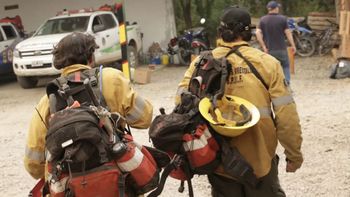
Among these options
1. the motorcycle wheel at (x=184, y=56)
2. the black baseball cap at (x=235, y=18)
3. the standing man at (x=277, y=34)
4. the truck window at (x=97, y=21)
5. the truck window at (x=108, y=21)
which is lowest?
the motorcycle wheel at (x=184, y=56)

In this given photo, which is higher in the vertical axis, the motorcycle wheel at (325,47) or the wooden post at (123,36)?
the wooden post at (123,36)

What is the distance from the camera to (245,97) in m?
3.33

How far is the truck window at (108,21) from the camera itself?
15773mm

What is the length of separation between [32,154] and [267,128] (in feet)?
4.64

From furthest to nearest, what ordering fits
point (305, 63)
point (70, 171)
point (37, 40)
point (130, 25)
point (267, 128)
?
point (130, 25) → point (305, 63) → point (37, 40) → point (267, 128) → point (70, 171)

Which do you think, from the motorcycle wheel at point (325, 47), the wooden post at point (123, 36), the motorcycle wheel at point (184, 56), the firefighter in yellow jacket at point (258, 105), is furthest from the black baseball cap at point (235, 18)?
the motorcycle wheel at point (325, 47)

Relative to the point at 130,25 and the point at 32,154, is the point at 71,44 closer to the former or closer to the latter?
the point at 32,154

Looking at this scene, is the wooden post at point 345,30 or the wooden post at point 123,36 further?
the wooden post at point 123,36

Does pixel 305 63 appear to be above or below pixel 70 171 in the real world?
below

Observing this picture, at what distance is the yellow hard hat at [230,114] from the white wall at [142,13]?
1558cm

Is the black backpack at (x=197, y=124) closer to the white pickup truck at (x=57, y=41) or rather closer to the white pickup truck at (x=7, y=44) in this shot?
the white pickup truck at (x=57, y=41)

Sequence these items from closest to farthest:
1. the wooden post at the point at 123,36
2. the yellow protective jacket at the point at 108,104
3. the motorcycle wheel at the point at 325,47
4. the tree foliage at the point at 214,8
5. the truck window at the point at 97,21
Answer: the yellow protective jacket at the point at 108,104
the wooden post at the point at 123,36
the truck window at the point at 97,21
the motorcycle wheel at the point at 325,47
the tree foliage at the point at 214,8

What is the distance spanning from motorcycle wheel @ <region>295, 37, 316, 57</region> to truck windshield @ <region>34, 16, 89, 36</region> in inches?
255

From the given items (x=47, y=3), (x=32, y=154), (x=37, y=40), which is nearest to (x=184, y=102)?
(x=32, y=154)
